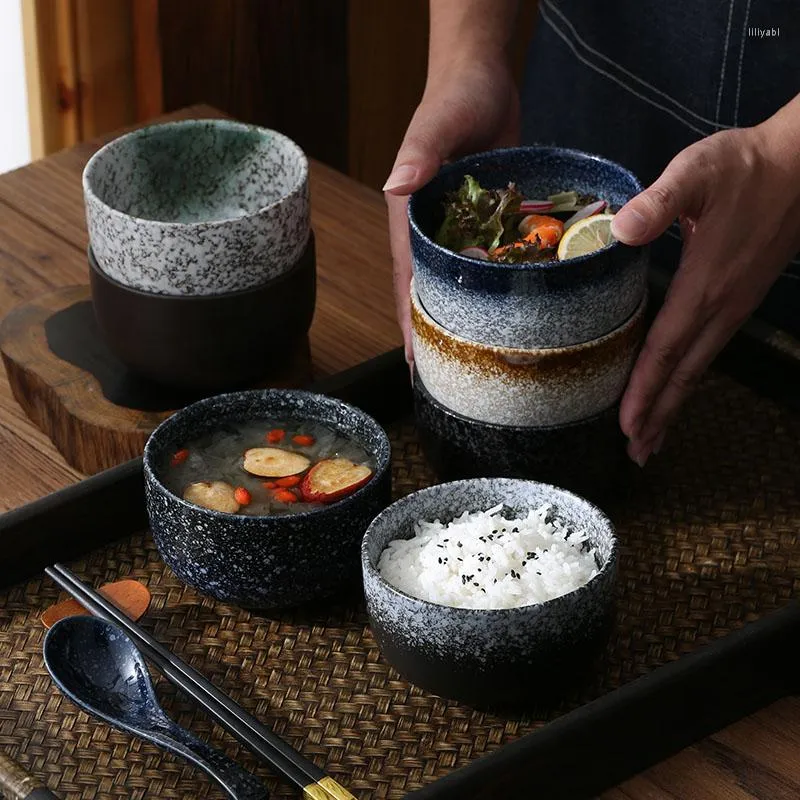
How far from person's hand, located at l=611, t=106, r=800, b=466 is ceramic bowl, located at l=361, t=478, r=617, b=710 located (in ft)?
0.67

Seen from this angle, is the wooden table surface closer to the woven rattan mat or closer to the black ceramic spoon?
the woven rattan mat

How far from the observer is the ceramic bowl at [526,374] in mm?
1144

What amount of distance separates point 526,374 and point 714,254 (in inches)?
9.3

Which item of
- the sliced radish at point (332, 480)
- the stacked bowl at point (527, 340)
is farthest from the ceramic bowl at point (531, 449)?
the sliced radish at point (332, 480)

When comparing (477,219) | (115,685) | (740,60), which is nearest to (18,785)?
(115,685)

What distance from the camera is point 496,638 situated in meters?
0.98

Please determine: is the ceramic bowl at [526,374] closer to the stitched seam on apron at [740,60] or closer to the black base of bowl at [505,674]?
the black base of bowl at [505,674]

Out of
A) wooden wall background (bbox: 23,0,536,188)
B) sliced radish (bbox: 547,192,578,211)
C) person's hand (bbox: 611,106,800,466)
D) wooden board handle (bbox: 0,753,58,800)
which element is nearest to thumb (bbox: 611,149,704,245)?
person's hand (bbox: 611,106,800,466)

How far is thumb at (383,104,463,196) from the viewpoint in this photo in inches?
49.4

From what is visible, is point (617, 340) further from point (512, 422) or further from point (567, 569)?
point (567, 569)

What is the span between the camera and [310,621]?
1.15m

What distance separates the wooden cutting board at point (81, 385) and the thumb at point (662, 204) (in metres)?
0.44

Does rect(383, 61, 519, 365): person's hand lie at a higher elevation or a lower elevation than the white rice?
higher

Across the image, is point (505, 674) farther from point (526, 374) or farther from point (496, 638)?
point (526, 374)
